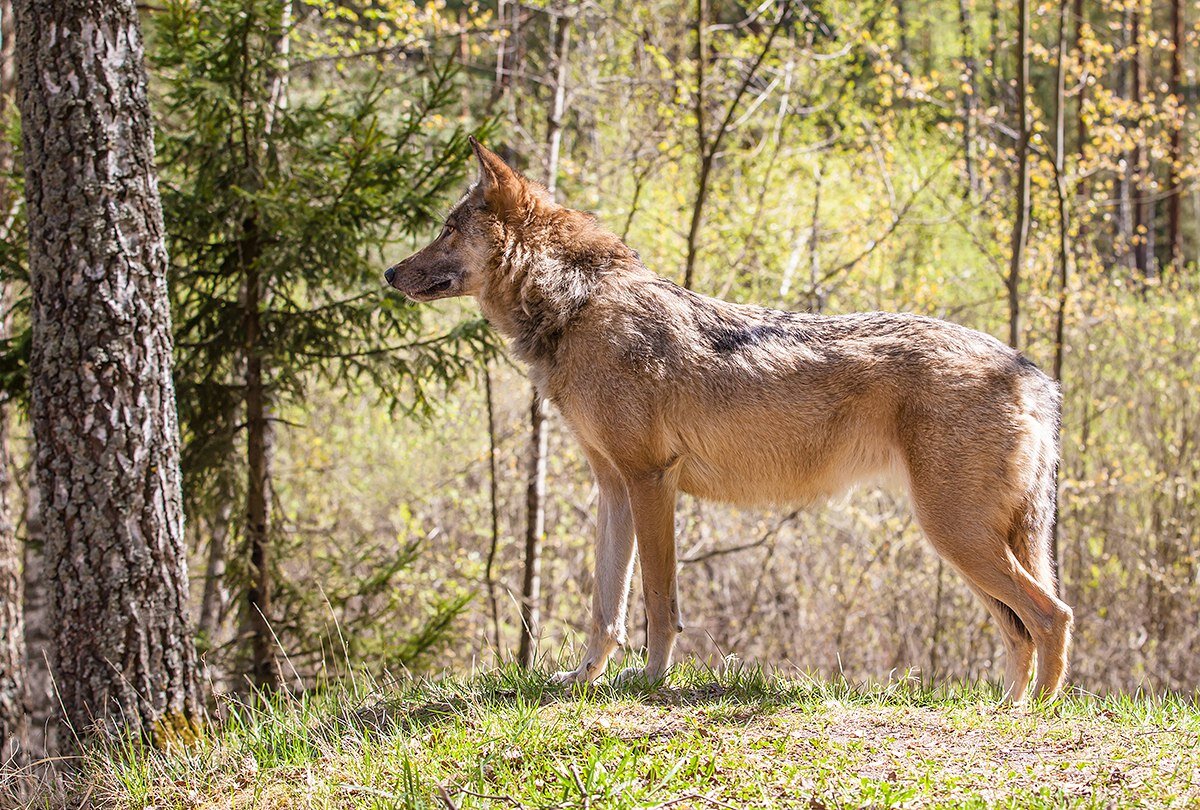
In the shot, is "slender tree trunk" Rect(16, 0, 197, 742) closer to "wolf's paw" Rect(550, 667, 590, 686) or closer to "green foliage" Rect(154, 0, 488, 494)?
"green foliage" Rect(154, 0, 488, 494)

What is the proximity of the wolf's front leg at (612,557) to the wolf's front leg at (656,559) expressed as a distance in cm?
21

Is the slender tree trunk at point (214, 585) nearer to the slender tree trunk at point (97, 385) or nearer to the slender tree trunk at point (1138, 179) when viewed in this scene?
the slender tree trunk at point (97, 385)

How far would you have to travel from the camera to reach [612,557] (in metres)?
5.66

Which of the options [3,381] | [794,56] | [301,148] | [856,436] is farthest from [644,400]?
[794,56]

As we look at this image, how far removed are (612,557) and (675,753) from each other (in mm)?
1780

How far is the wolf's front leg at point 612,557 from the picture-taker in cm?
548

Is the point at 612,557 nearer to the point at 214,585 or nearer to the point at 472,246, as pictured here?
the point at 472,246

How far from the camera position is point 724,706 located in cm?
460

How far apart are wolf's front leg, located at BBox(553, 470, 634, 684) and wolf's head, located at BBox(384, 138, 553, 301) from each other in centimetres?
139

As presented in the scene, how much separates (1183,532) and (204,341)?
11.6 meters

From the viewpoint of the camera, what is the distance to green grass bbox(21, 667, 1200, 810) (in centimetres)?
371

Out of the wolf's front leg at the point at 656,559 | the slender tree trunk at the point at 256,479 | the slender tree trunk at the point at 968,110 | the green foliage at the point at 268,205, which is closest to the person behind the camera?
the wolf's front leg at the point at 656,559

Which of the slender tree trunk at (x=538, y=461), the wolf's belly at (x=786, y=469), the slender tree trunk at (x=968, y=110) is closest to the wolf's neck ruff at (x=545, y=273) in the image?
the wolf's belly at (x=786, y=469)

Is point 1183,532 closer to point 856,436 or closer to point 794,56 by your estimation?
point 794,56
